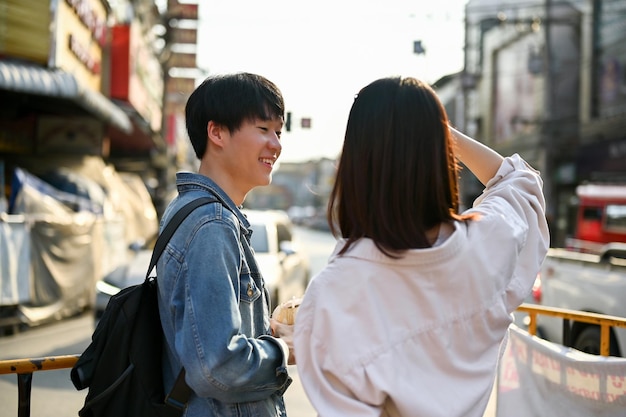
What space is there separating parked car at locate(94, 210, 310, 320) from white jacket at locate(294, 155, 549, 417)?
603 cm

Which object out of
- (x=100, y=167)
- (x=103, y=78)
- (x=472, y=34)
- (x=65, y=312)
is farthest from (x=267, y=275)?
(x=472, y=34)

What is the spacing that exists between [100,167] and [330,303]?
17244 mm

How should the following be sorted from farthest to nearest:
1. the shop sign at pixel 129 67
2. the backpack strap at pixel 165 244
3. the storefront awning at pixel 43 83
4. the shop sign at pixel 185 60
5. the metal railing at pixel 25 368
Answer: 1. the shop sign at pixel 185 60
2. the shop sign at pixel 129 67
3. the storefront awning at pixel 43 83
4. the metal railing at pixel 25 368
5. the backpack strap at pixel 165 244

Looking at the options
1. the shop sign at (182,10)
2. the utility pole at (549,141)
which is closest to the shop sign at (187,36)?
the shop sign at (182,10)

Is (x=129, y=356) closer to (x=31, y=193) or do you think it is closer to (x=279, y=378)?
(x=279, y=378)

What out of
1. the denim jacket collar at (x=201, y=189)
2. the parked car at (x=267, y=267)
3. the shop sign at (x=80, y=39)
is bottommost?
the parked car at (x=267, y=267)

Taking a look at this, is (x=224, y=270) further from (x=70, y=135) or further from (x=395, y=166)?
(x=70, y=135)

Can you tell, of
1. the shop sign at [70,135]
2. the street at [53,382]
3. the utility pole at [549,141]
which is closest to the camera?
the street at [53,382]

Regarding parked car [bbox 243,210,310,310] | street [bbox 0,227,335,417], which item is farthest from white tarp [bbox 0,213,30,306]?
parked car [bbox 243,210,310,310]

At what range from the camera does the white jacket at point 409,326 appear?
156cm

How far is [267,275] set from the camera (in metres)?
8.98

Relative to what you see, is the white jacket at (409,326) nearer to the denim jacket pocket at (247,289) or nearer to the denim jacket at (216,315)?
the denim jacket at (216,315)

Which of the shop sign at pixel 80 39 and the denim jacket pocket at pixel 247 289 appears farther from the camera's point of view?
the shop sign at pixel 80 39

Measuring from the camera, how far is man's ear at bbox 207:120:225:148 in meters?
1.99
